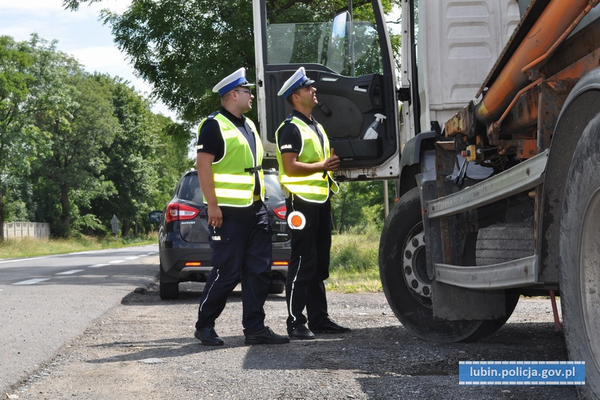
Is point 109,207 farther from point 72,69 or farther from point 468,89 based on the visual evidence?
point 468,89

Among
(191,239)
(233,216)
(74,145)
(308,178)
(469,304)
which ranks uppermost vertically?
(74,145)

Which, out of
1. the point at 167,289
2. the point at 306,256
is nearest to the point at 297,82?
the point at 306,256

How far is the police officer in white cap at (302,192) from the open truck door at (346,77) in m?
0.73

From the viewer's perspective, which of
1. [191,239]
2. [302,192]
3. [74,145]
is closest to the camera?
[302,192]

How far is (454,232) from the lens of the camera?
542 centimetres

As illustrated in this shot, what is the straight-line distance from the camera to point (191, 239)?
420 inches

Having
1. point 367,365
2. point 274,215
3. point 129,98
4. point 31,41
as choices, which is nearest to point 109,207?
point 129,98

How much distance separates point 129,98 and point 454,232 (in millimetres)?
75588

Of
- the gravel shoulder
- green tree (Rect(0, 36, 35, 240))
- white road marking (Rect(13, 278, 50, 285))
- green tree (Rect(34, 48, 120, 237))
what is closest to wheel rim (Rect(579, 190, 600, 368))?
the gravel shoulder

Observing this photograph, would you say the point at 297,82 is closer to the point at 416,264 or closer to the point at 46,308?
the point at 416,264

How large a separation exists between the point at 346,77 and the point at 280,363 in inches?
124

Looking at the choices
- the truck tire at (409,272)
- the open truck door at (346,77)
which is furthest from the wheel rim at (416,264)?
the open truck door at (346,77)

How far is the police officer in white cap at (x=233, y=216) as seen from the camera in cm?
683

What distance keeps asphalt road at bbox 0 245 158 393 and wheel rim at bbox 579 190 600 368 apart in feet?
10.0
